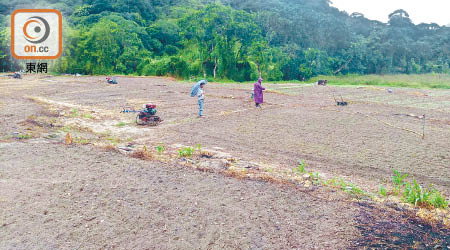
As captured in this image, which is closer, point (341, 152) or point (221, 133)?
point (341, 152)

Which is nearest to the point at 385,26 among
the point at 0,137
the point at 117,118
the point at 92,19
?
the point at 92,19

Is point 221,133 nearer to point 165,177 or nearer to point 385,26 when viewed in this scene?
point 165,177

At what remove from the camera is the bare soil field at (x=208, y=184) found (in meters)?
4.21

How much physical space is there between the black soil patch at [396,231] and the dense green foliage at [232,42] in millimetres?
30473

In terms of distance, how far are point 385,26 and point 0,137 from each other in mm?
65103

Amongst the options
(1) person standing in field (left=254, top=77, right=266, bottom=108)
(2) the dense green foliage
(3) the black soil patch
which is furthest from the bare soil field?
(2) the dense green foliage

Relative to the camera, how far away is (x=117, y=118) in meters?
12.0

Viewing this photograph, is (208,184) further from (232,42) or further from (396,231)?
(232,42)

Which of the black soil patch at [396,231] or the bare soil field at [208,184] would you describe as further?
the bare soil field at [208,184]

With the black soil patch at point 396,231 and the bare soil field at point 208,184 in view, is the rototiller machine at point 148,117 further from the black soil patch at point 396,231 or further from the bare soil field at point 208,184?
the black soil patch at point 396,231

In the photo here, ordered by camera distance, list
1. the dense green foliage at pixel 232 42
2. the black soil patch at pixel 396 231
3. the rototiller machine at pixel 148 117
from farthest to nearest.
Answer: the dense green foliage at pixel 232 42 → the rototiller machine at pixel 148 117 → the black soil patch at pixel 396 231

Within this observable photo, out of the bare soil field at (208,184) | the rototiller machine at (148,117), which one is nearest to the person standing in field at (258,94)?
the bare soil field at (208,184)

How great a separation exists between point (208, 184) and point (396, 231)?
2.71 metres

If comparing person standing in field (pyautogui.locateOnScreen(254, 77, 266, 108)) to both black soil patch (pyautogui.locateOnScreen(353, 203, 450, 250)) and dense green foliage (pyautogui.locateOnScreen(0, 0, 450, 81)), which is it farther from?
dense green foliage (pyautogui.locateOnScreen(0, 0, 450, 81))
